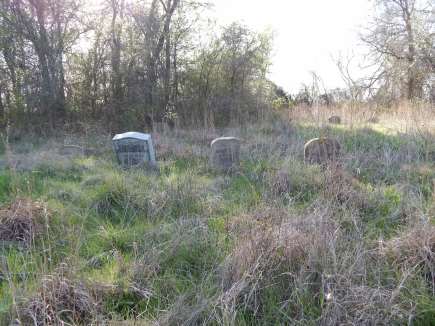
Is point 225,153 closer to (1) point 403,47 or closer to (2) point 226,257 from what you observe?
(2) point 226,257

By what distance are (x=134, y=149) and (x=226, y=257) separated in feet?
13.0

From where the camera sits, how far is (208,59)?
1289 centimetres

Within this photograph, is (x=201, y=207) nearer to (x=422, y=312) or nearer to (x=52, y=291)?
(x=52, y=291)

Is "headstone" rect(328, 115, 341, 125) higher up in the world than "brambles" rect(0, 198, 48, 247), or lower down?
higher up

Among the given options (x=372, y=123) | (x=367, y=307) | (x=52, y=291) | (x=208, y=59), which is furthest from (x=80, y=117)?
(x=367, y=307)

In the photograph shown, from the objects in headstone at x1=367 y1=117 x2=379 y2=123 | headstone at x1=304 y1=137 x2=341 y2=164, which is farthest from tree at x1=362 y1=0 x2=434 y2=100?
headstone at x1=304 y1=137 x2=341 y2=164

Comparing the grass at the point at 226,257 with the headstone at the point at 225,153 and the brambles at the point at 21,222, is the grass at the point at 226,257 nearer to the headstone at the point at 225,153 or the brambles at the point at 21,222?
the brambles at the point at 21,222

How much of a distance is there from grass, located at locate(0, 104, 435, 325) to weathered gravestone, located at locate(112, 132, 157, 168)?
5.13 ft

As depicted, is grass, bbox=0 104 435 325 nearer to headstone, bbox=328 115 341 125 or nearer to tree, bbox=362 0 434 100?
headstone, bbox=328 115 341 125

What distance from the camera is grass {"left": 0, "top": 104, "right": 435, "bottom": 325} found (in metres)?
2.02

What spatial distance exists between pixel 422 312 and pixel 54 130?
10816 millimetres

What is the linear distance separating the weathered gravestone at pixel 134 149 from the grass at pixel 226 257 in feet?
5.13

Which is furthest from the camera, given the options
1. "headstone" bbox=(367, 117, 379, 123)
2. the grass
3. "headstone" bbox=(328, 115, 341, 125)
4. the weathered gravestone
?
"headstone" bbox=(367, 117, 379, 123)

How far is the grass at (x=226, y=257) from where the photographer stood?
6.61ft
